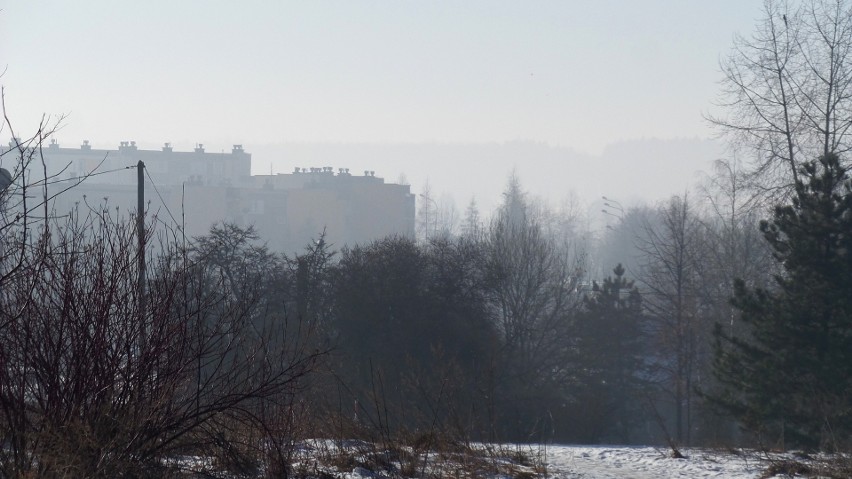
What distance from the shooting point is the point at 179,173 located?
91.1 metres

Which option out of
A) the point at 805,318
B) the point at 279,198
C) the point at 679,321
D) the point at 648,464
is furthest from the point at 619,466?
the point at 279,198

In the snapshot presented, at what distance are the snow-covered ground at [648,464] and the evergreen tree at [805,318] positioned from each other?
718 centimetres

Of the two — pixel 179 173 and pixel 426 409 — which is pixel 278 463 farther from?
pixel 179 173

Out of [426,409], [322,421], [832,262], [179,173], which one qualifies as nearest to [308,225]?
[179,173]

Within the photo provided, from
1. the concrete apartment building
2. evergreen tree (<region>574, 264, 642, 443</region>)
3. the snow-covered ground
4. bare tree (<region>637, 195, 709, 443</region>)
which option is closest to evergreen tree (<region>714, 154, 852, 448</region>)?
the snow-covered ground

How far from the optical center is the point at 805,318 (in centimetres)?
1758

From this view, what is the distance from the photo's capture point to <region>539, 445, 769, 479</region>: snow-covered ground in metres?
8.84

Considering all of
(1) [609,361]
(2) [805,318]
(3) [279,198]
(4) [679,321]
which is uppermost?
(3) [279,198]

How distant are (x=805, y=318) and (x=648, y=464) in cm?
926

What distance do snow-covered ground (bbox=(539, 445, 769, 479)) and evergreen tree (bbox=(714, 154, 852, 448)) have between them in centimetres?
718

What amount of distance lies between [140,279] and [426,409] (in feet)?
54.3

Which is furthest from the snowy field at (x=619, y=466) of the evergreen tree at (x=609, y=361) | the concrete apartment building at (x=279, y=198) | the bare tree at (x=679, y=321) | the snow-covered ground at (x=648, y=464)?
the concrete apartment building at (x=279, y=198)

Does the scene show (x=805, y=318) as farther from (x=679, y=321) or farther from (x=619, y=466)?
(x=679, y=321)

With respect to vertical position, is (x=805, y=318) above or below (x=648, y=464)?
above
